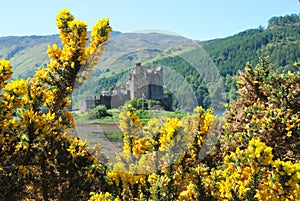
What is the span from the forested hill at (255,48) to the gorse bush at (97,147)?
3926 inches

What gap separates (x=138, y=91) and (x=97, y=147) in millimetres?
954

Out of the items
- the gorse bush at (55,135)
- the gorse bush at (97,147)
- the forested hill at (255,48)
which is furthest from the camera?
the forested hill at (255,48)

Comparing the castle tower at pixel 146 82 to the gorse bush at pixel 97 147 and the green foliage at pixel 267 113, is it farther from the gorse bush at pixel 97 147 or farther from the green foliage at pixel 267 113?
the green foliage at pixel 267 113

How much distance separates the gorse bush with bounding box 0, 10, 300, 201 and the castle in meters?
0.20

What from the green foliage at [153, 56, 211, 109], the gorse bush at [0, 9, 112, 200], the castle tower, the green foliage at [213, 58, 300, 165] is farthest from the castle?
the green foliage at [213, 58, 300, 165]

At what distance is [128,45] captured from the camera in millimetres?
4656

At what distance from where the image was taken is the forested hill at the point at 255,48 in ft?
359

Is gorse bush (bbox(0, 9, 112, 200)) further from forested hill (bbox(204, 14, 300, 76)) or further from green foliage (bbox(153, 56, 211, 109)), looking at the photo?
forested hill (bbox(204, 14, 300, 76))

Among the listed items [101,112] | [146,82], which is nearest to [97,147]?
[101,112]

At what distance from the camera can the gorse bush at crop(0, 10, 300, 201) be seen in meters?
3.63

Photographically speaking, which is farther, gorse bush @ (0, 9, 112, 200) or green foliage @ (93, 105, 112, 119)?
green foliage @ (93, 105, 112, 119)

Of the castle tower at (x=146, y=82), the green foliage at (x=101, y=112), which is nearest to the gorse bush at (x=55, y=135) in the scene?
the green foliage at (x=101, y=112)

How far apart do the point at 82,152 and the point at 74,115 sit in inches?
18.4

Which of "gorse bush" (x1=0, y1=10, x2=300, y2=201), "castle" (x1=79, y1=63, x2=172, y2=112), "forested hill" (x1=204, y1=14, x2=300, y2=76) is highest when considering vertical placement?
"forested hill" (x1=204, y1=14, x2=300, y2=76)
